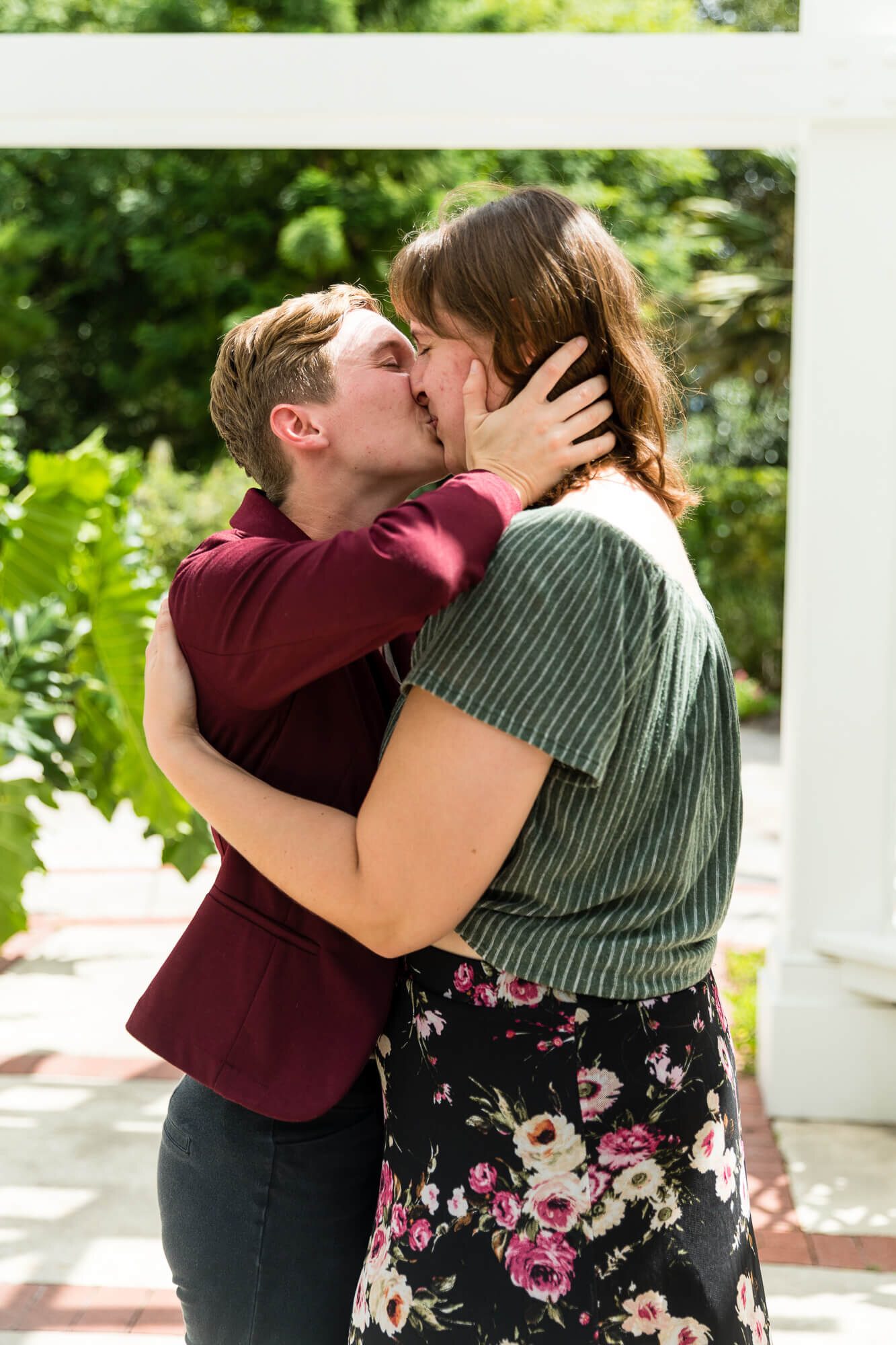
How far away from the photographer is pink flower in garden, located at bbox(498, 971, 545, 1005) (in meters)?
1.17

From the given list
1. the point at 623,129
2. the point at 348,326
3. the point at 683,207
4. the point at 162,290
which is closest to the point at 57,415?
the point at 162,290

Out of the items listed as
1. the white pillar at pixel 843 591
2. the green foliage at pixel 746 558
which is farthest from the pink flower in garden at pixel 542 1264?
the green foliage at pixel 746 558

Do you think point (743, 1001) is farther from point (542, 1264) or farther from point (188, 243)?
point (188, 243)

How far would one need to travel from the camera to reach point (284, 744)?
4.33ft

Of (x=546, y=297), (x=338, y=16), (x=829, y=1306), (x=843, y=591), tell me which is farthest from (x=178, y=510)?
(x=546, y=297)

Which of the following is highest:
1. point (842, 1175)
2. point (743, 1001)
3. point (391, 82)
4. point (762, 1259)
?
point (391, 82)

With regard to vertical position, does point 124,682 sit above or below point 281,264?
below

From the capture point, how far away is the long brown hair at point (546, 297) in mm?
1197

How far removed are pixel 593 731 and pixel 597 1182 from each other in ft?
1.42

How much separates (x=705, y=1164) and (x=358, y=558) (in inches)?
26.7

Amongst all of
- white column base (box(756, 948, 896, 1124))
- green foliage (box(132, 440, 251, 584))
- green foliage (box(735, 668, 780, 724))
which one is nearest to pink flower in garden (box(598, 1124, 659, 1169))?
white column base (box(756, 948, 896, 1124))

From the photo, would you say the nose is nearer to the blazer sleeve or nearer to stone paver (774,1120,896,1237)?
the blazer sleeve

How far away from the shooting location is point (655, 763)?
3.77ft

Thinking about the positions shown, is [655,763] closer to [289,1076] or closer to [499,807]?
[499,807]
